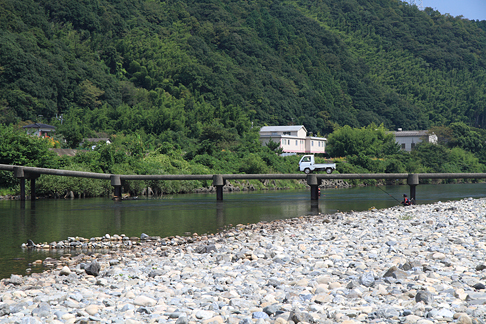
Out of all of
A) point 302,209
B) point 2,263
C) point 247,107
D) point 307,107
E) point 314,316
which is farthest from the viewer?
point 307,107

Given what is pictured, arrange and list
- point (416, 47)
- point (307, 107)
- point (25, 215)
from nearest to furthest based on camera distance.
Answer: point (25, 215)
point (307, 107)
point (416, 47)

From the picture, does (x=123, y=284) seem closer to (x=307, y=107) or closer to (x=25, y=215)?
(x=25, y=215)

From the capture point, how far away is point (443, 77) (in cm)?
15412

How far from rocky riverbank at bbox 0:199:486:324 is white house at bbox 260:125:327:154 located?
67.0m

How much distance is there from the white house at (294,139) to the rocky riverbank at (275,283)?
2638 inches

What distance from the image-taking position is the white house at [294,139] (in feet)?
255

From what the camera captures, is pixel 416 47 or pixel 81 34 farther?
pixel 416 47

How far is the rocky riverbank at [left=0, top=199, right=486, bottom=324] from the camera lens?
213 inches

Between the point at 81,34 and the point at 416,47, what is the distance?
112 m

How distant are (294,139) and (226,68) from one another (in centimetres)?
4058

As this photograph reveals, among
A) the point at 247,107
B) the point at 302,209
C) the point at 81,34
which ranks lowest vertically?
the point at 302,209

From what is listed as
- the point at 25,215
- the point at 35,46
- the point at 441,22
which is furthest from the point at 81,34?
the point at 441,22

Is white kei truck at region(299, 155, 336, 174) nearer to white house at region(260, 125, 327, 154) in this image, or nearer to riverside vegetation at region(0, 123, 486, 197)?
riverside vegetation at region(0, 123, 486, 197)

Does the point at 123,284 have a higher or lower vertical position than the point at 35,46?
lower
